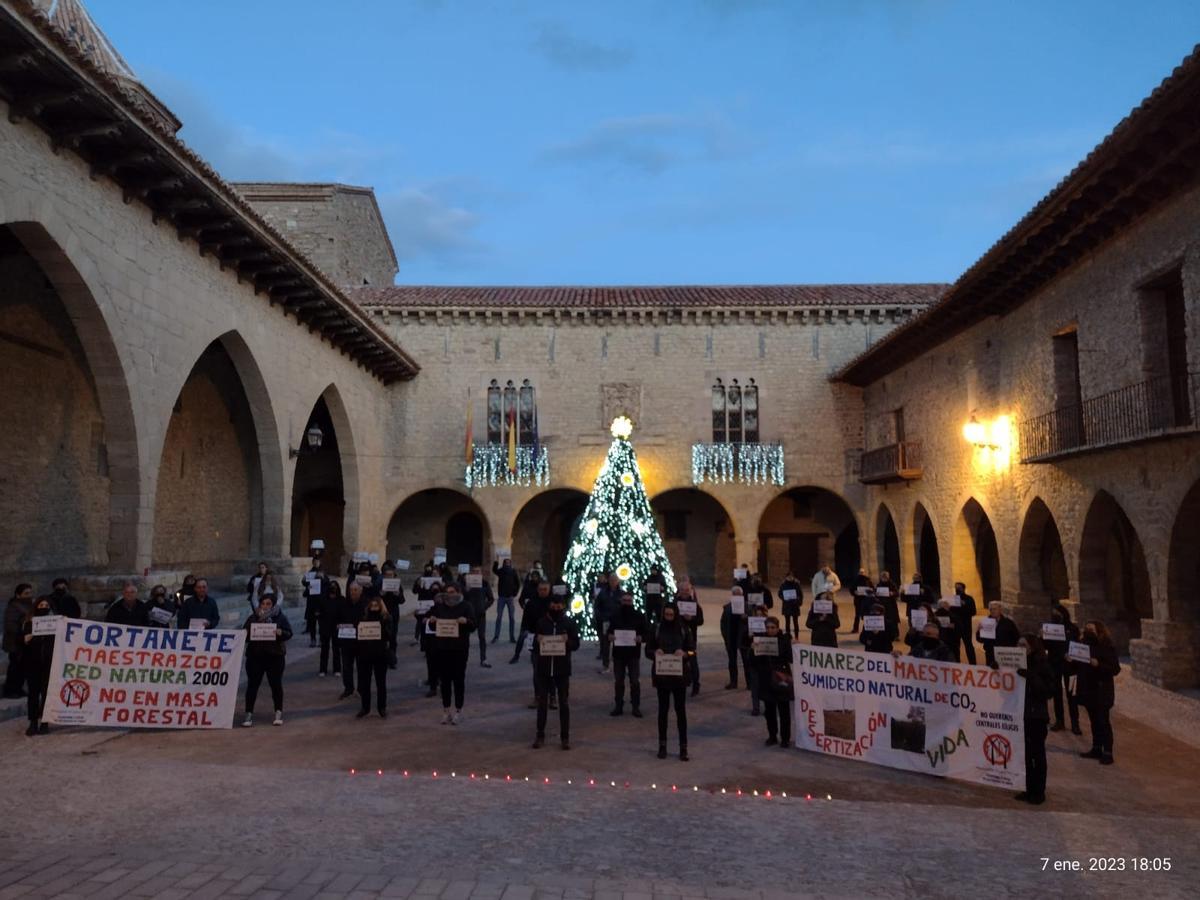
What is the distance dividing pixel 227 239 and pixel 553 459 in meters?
13.5

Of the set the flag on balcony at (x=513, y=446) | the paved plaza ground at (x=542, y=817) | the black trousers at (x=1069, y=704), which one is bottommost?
the paved plaza ground at (x=542, y=817)

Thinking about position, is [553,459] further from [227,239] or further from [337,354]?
[227,239]

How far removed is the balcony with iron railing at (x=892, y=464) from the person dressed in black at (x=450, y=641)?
15632 mm

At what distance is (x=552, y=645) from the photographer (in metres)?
8.32

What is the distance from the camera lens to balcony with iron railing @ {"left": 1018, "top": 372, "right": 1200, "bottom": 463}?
1098 centimetres

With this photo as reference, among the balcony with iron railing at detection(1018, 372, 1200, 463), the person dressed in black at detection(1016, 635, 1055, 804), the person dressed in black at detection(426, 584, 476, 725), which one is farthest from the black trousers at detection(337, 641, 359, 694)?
the balcony with iron railing at detection(1018, 372, 1200, 463)

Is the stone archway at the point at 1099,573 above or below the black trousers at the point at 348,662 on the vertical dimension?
above

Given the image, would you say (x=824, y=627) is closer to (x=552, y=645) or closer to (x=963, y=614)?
(x=963, y=614)

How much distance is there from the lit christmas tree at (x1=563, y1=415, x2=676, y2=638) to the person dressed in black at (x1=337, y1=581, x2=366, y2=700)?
4.99 m

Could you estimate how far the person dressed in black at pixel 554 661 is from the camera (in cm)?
807

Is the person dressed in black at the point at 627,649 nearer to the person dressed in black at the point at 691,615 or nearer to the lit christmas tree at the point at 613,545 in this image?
the person dressed in black at the point at 691,615

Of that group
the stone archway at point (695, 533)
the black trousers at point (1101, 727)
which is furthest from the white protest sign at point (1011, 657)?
the stone archway at point (695, 533)

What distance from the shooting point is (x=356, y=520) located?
23.0m

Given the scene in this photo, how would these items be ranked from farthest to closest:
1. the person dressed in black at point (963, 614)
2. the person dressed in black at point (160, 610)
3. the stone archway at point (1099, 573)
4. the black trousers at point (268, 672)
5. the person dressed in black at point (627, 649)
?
1. the stone archway at point (1099, 573)
2. the person dressed in black at point (963, 614)
3. the person dressed in black at point (627, 649)
4. the person dressed in black at point (160, 610)
5. the black trousers at point (268, 672)
